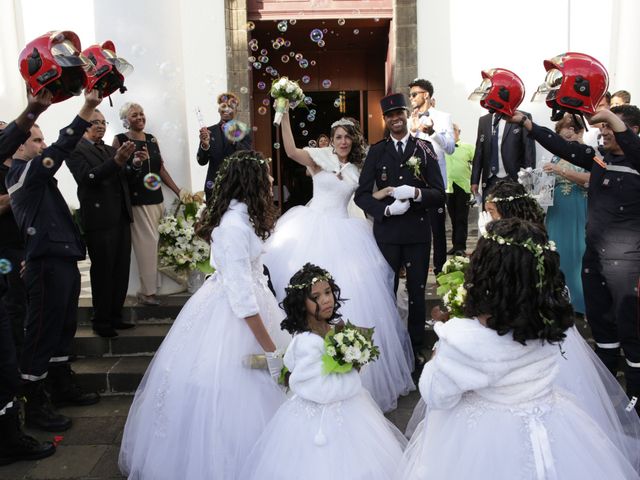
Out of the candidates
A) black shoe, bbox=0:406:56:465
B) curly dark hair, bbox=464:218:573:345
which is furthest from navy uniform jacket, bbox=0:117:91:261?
curly dark hair, bbox=464:218:573:345

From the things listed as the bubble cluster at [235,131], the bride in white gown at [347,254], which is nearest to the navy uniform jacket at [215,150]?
the bubble cluster at [235,131]

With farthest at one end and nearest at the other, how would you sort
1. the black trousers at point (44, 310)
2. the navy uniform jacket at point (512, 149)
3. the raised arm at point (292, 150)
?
the navy uniform jacket at point (512, 149) → the raised arm at point (292, 150) → the black trousers at point (44, 310)

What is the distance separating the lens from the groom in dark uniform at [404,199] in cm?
516

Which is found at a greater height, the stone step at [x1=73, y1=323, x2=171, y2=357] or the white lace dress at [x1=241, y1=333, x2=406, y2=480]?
the white lace dress at [x1=241, y1=333, x2=406, y2=480]

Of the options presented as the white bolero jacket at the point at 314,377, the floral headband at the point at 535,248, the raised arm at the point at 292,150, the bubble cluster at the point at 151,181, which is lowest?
the white bolero jacket at the point at 314,377

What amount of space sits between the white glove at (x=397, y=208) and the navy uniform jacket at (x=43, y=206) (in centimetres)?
248

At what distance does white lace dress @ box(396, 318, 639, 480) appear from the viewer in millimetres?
2359

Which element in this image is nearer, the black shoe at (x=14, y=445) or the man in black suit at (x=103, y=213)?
the black shoe at (x=14, y=445)

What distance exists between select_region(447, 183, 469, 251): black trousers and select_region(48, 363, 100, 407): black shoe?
4.96 meters

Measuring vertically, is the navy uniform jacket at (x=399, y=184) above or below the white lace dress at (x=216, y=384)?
above

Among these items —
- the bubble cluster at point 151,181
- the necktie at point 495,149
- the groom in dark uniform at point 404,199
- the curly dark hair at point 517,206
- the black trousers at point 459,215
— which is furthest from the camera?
the black trousers at point 459,215

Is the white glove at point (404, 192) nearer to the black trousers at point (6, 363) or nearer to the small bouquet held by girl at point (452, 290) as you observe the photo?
the small bouquet held by girl at point (452, 290)

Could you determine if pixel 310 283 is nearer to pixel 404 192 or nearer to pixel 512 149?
pixel 404 192

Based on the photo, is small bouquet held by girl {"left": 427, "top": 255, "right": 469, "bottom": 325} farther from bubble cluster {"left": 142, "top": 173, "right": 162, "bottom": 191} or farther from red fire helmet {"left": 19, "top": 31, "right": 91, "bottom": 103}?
bubble cluster {"left": 142, "top": 173, "right": 162, "bottom": 191}
